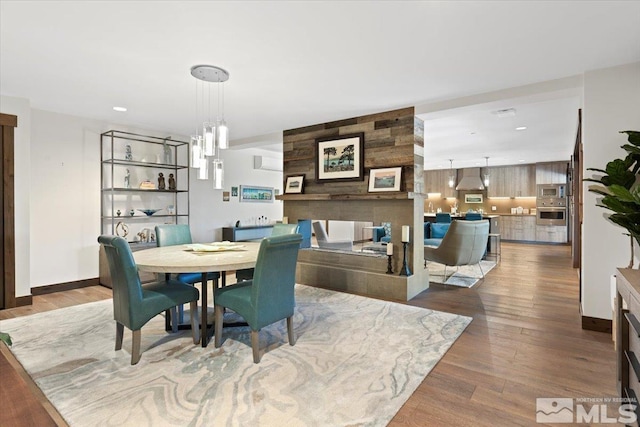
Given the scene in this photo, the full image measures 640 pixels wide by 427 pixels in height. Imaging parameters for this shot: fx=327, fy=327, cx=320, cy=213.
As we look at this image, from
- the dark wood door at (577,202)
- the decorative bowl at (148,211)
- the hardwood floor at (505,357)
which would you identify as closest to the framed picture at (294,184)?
the decorative bowl at (148,211)

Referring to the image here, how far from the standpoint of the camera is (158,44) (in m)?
2.59

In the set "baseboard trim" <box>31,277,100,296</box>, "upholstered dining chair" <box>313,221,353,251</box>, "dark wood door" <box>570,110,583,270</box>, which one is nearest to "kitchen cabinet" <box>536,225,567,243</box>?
"dark wood door" <box>570,110,583,270</box>

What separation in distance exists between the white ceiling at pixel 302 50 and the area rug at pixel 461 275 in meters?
2.51

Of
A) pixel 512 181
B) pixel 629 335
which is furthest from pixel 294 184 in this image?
pixel 512 181

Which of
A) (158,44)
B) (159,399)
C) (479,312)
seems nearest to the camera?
(159,399)

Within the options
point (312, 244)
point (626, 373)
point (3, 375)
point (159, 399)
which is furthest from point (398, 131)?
point (3, 375)

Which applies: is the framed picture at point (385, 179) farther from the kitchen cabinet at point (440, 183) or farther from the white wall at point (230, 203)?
the kitchen cabinet at point (440, 183)

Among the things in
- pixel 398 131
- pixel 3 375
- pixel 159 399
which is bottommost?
pixel 159 399

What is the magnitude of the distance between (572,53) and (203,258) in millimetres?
3524

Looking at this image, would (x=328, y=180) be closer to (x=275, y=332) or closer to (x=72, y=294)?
(x=275, y=332)

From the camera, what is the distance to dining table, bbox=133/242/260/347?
7.93 feet

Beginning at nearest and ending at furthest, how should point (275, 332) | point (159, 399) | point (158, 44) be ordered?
1. point (159, 399)
2. point (158, 44)
3. point (275, 332)

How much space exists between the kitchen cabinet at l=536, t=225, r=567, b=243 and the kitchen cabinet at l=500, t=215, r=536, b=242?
0.15m

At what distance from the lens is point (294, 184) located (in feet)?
17.5
